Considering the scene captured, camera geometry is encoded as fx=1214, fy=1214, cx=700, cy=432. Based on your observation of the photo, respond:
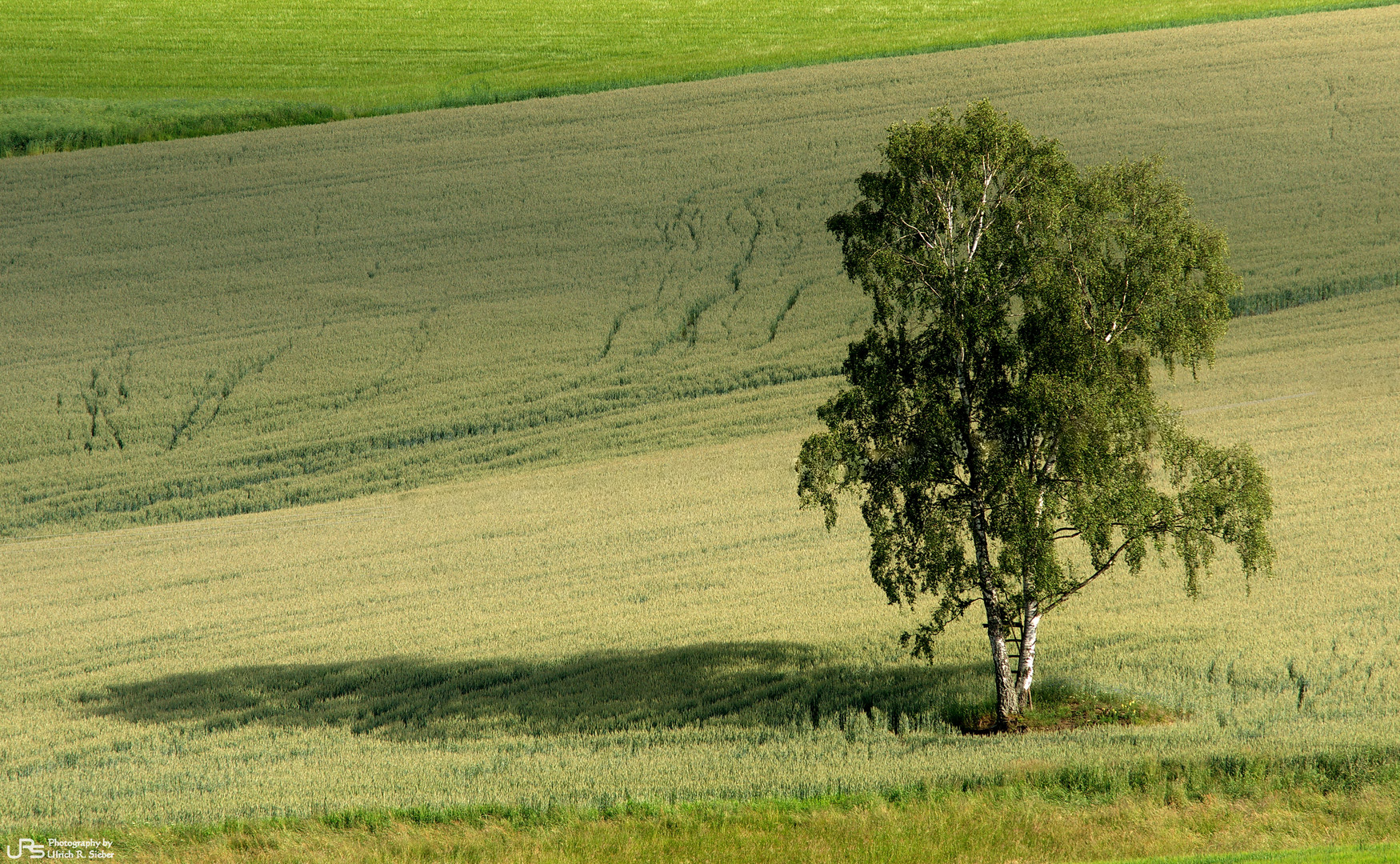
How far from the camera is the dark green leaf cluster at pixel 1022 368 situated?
13.7 m

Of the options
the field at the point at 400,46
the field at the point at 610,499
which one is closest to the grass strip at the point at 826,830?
the field at the point at 610,499

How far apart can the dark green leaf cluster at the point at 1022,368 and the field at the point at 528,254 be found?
1393 centimetres

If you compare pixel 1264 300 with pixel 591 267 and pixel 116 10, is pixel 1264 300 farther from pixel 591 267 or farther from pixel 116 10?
pixel 116 10

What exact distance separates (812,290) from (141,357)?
17868 millimetres

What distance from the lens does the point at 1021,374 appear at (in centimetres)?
1436

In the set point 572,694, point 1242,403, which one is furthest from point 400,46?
point 572,694

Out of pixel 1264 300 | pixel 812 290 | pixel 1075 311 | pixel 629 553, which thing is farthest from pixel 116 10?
pixel 1075 311

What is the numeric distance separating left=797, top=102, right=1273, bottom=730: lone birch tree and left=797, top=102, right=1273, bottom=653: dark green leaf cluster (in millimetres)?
24

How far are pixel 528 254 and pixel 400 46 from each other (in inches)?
736

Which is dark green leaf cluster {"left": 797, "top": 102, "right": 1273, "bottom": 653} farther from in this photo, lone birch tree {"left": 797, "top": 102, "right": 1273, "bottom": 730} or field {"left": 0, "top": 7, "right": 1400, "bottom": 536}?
field {"left": 0, "top": 7, "right": 1400, "bottom": 536}

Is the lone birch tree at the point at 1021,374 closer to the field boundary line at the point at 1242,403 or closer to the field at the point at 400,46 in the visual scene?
the field boundary line at the point at 1242,403

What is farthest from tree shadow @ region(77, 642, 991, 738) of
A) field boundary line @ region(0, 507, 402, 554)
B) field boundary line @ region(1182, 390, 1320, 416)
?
field boundary line @ region(1182, 390, 1320, 416)

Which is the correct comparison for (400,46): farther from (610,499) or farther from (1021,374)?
(1021,374)

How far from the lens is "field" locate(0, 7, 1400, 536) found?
2853cm
